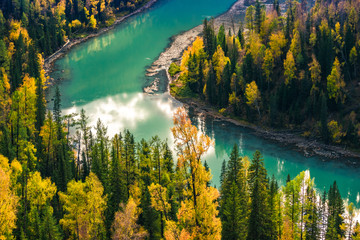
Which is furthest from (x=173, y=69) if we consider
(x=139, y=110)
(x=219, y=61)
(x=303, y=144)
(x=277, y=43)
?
(x=303, y=144)

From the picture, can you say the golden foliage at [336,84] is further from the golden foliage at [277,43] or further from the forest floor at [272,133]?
the golden foliage at [277,43]

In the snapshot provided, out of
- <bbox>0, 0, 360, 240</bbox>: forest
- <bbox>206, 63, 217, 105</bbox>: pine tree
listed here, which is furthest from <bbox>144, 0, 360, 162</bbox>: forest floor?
<bbox>0, 0, 360, 240</bbox>: forest

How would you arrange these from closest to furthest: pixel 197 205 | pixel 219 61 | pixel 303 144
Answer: pixel 197 205 < pixel 303 144 < pixel 219 61

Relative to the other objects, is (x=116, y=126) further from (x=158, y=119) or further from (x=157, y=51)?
(x=157, y=51)

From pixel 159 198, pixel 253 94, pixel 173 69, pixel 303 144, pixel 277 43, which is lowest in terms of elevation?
pixel 303 144

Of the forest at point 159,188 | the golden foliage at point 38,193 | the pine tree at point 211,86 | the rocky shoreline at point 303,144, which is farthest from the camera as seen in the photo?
the pine tree at point 211,86

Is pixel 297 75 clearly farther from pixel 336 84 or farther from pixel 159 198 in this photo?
pixel 159 198

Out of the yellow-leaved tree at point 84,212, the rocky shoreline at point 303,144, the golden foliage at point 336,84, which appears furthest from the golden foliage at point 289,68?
the yellow-leaved tree at point 84,212

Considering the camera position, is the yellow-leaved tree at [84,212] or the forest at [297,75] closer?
the yellow-leaved tree at [84,212]

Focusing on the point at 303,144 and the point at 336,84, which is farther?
the point at 336,84

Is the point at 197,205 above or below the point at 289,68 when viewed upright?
above
